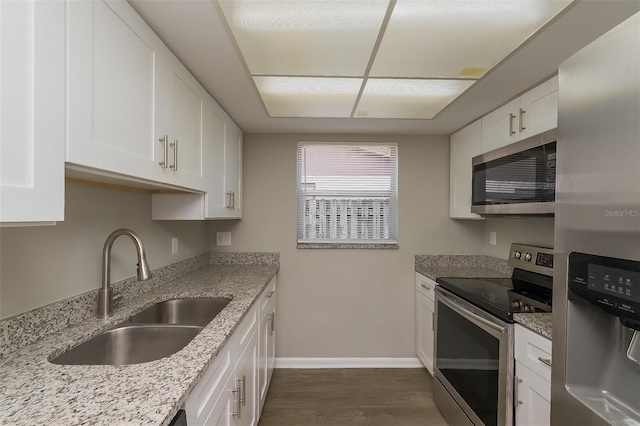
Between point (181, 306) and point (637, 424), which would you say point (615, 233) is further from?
point (181, 306)

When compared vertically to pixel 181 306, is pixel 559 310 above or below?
above

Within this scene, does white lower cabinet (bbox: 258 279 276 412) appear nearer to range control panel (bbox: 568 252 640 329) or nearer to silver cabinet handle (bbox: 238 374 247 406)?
silver cabinet handle (bbox: 238 374 247 406)

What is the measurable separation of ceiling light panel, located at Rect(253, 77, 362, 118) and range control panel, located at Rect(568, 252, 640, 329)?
1388 mm

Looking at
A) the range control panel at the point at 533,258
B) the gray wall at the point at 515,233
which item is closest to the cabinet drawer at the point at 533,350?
the range control panel at the point at 533,258

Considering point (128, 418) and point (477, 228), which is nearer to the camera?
point (128, 418)

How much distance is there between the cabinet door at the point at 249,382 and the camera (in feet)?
4.81

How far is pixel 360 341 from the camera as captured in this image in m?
2.91

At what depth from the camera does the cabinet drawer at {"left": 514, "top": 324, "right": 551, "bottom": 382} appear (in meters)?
1.28

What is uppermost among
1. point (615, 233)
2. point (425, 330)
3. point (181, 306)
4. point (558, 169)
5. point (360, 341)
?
point (558, 169)

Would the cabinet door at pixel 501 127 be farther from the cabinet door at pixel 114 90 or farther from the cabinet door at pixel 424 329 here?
the cabinet door at pixel 114 90

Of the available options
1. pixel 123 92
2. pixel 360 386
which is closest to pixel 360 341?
pixel 360 386

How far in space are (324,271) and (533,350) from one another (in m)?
1.79

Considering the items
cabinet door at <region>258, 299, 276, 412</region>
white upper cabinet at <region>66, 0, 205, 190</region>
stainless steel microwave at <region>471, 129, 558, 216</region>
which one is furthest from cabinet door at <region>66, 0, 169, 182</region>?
stainless steel microwave at <region>471, 129, 558, 216</region>

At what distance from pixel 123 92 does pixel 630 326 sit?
64.9 inches
